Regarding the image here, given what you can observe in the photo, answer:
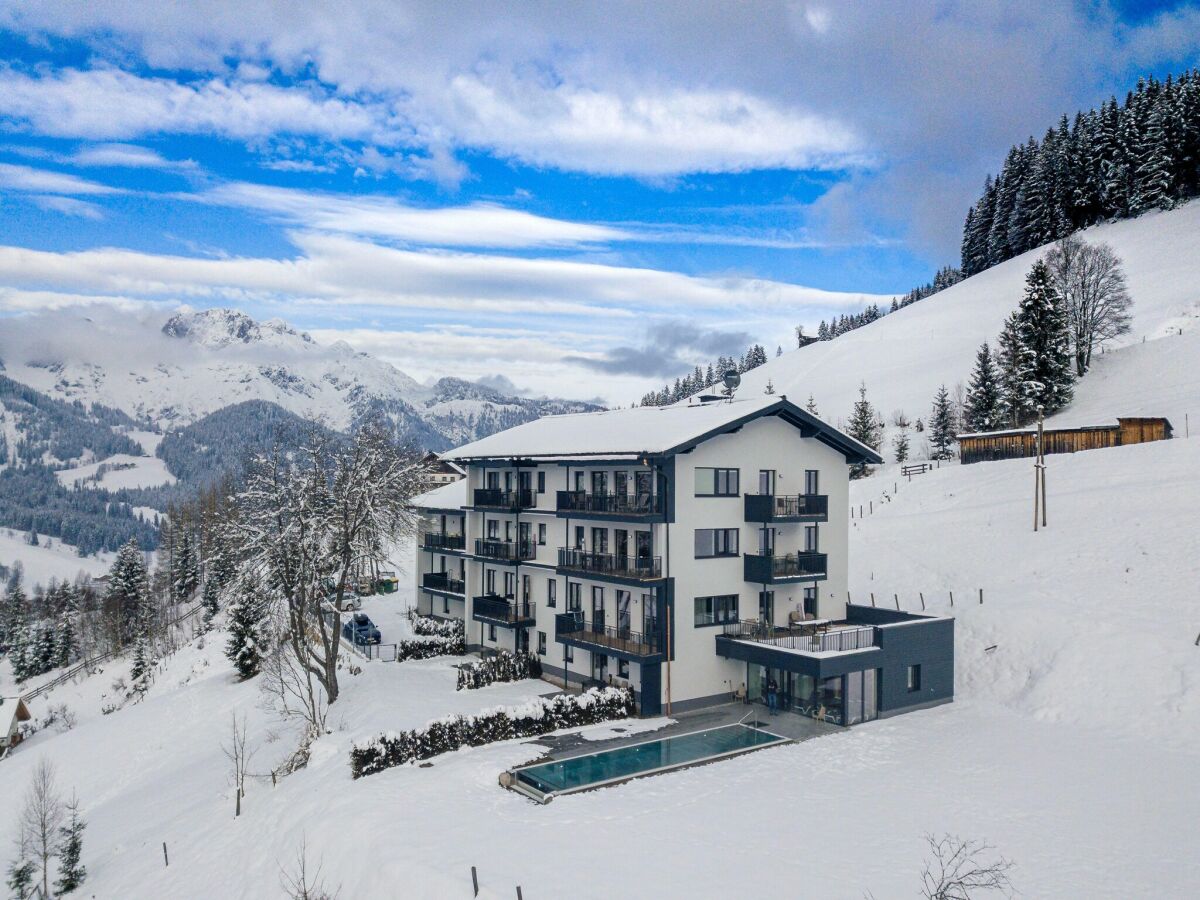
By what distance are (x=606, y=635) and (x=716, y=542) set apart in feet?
19.7

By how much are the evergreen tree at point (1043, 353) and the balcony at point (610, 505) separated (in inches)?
1901

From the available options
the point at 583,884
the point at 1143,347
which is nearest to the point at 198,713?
the point at 583,884

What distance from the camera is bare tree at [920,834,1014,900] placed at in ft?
53.8

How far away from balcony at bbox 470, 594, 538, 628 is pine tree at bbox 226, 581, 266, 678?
15967 mm

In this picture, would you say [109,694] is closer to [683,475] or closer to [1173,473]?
[683,475]

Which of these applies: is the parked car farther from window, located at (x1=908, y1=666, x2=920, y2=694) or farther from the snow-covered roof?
window, located at (x1=908, y1=666, x2=920, y2=694)

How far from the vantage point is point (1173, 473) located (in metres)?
42.4

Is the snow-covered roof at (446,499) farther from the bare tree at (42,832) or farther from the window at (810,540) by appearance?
the bare tree at (42,832)

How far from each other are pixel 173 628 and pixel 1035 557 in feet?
279

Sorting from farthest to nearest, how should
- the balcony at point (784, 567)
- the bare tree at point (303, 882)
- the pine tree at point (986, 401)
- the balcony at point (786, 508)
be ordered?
the pine tree at point (986, 401), the balcony at point (786, 508), the balcony at point (784, 567), the bare tree at point (303, 882)

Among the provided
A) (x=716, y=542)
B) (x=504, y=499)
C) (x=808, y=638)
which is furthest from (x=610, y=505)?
(x=808, y=638)

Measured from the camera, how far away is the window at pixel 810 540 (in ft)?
113

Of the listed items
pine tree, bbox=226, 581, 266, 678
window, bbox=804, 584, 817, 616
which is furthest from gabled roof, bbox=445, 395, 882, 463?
pine tree, bbox=226, 581, 266, 678

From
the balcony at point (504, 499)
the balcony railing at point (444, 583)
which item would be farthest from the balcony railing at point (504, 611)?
the balcony railing at point (444, 583)
